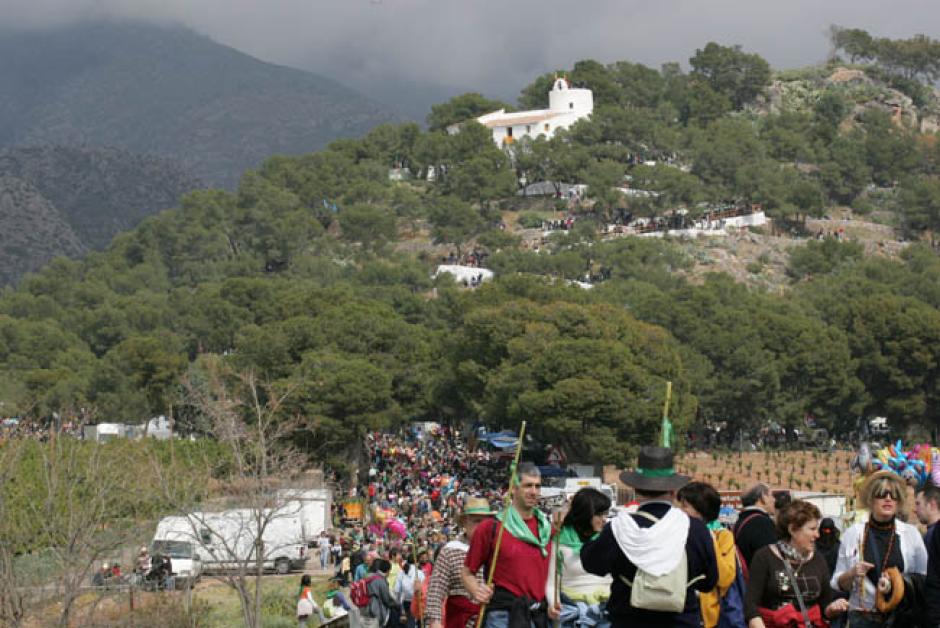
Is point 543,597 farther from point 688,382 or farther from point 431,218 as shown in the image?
point 431,218

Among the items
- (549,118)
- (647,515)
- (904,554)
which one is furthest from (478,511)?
(549,118)

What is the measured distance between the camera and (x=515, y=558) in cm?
760

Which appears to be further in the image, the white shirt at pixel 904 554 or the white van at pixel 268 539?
the white van at pixel 268 539

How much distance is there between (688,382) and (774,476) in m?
5.69

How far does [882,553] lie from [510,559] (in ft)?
7.32

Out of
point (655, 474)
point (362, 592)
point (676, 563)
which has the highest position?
point (655, 474)

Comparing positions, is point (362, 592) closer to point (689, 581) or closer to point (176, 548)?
point (689, 581)

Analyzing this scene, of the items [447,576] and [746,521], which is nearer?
[447,576]

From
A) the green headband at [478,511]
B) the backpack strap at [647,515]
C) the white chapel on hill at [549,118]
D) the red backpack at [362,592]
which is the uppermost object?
the white chapel on hill at [549,118]

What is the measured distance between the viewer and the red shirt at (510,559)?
297 inches

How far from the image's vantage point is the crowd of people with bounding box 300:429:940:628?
6906 mm

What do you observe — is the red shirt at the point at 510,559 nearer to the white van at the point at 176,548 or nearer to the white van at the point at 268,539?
the white van at the point at 176,548

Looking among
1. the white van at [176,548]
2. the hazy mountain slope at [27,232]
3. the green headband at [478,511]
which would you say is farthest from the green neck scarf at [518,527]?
the hazy mountain slope at [27,232]

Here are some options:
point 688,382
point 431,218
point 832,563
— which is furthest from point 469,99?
point 832,563
